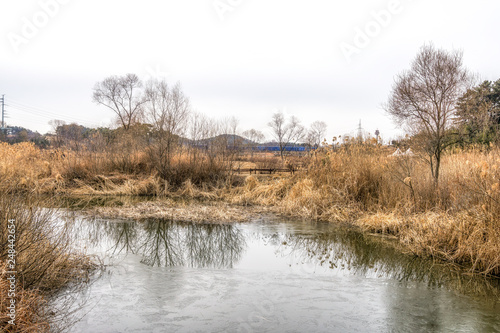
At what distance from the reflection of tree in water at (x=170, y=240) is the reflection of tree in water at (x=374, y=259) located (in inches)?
49.9

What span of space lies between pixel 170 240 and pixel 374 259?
4579 millimetres

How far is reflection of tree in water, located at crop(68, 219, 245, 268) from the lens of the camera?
7.35 m

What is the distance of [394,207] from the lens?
1065 cm

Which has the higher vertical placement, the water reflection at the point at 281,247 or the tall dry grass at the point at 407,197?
the tall dry grass at the point at 407,197

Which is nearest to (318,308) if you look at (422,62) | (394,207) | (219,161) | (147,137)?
(394,207)

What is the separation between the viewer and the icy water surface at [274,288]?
4582 mm

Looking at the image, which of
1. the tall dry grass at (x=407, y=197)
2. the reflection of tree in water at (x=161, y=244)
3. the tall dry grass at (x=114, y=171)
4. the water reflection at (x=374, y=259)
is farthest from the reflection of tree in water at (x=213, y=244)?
the tall dry grass at (x=114, y=171)

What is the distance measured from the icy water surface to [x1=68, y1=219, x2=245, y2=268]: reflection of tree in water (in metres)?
0.02

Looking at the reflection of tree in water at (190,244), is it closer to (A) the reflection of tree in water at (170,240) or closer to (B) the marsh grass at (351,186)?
(A) the reflection of tree in water at (170,240)

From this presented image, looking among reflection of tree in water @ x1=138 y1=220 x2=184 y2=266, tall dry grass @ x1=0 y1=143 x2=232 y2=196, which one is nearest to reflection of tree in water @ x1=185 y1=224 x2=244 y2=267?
reflection of tree in water @ x1=138 y1=220 x2=184 y2=266

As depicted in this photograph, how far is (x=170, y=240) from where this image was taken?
881 centimetres

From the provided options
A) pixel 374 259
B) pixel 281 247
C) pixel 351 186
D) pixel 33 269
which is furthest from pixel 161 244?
pixel 351 186

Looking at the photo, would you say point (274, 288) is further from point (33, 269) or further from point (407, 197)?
point (407, 197)

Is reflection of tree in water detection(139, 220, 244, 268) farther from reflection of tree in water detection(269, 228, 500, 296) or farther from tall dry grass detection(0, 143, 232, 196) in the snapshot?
tall dry grass detection(0, 143, 232, 196)
